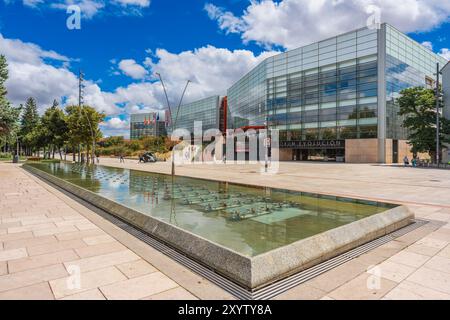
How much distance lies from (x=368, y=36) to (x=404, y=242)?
5065 cm

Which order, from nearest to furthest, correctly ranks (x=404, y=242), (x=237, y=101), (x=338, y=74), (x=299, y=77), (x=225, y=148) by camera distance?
(x=404, y=242), (x=338, y=74), (x=299, y=77), (x=225, y=148), (x=237, y=101)

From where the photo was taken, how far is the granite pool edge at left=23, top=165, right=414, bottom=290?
4.11 meters

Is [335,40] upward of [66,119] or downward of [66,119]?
upward

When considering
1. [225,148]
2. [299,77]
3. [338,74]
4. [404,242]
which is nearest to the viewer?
[404,242]

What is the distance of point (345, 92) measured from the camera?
161 feet

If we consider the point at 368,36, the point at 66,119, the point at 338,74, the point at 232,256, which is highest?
the point at 368,36

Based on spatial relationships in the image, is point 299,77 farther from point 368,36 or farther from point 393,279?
→ point 393,279

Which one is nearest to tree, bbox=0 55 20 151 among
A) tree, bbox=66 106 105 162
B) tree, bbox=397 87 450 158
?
tree, bbox=66 106 105 162

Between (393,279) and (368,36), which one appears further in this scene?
(368,36)

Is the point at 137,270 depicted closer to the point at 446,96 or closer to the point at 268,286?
the point at 268,286

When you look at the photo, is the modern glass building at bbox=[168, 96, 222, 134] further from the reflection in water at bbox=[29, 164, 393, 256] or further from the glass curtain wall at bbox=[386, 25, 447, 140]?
the reflection in water at bbox=[29, 164, 393, 256]

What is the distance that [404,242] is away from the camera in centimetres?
616

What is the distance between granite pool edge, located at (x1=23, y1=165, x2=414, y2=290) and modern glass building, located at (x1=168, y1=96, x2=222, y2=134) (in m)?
93.5
